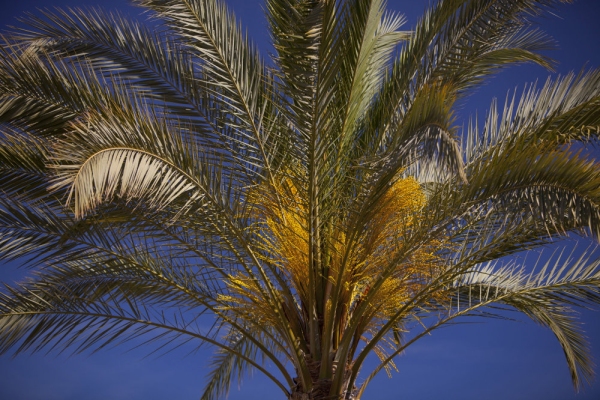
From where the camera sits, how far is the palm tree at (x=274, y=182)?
4.84 metres

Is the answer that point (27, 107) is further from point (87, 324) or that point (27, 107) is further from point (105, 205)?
point (87, 324)

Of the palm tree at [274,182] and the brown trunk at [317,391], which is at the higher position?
the palm tree at [274,182]

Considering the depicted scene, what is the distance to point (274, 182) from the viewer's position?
540cm

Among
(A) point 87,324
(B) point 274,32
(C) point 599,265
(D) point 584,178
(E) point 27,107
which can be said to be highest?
(B) point 274,32

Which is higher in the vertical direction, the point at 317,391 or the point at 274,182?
the point at 274,182

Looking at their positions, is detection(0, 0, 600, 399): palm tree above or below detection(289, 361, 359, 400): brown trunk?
above

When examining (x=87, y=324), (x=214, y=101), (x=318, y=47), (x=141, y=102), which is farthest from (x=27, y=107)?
(x=318, y=47)

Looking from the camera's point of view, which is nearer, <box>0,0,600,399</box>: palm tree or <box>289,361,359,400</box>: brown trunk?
<box>0,0,600,399</box>: palm tree

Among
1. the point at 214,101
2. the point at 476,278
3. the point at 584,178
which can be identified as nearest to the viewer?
the point at 584,178

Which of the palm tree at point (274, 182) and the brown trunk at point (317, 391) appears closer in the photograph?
the palm tree at point (274, 182)

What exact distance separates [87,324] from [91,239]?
893 millimetres

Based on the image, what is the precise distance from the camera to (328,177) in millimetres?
5648

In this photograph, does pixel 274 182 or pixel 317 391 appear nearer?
pixel 274 182

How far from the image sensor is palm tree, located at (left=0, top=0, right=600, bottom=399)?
484 cm
